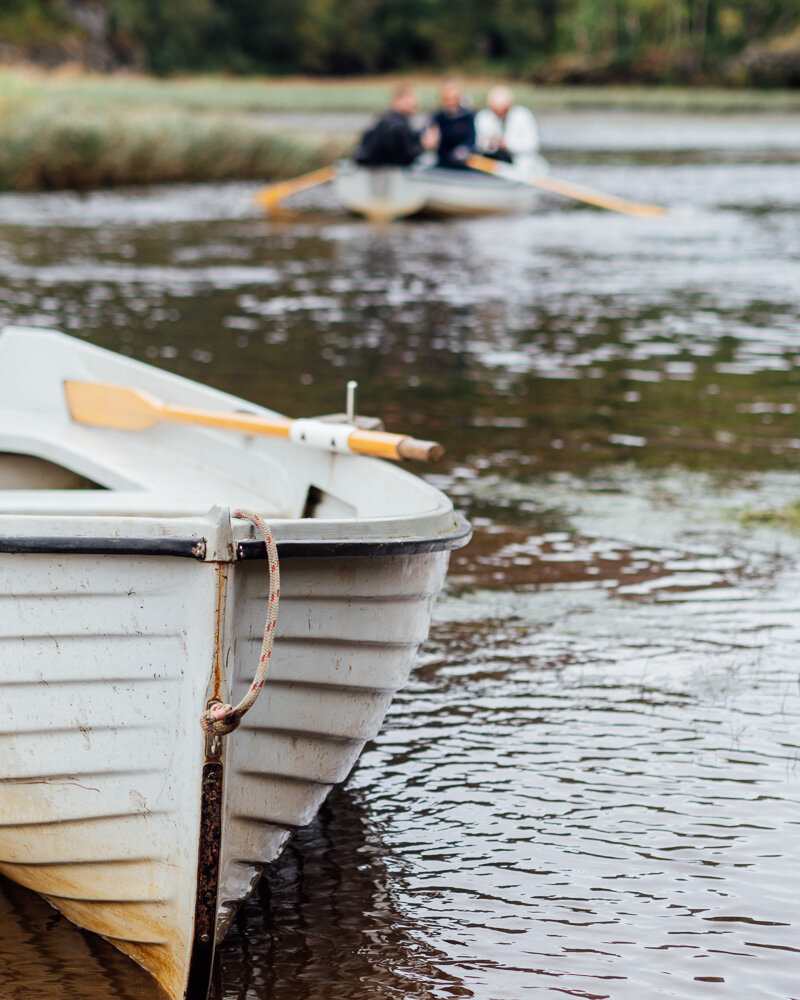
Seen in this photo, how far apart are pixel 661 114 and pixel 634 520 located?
149ft

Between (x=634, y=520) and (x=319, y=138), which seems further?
(x=319, y=138)

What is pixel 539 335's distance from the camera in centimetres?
1134

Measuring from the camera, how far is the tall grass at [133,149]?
70.9ft

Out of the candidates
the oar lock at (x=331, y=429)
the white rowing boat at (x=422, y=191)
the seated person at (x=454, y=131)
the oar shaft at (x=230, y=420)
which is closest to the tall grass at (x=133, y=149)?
the white rowing boat at (x=422, y=191)

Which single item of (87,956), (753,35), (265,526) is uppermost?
(753,35)

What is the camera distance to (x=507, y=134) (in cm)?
2106

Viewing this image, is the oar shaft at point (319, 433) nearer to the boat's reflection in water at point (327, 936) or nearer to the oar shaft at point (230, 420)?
the oar shaft at point (230, 420)

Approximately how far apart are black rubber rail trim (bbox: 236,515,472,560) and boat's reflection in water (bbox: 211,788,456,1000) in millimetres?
859

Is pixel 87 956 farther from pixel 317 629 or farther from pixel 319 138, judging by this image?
pixel 319 138

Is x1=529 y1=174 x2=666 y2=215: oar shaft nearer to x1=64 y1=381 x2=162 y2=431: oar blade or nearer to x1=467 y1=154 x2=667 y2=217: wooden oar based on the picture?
x1=467 y1=154 x2=667 y2=217: wooden oar

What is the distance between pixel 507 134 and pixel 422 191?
7.14 ft

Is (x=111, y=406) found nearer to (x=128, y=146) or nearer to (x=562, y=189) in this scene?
(x=562, y=189)

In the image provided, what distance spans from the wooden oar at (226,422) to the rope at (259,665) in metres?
0.97

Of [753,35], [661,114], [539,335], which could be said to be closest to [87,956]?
[539,335]
